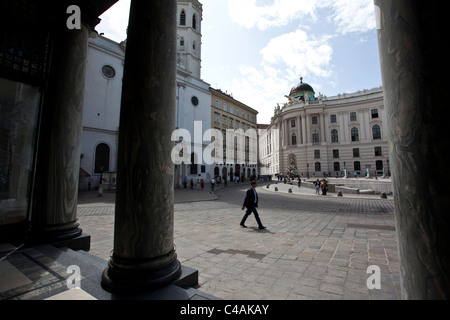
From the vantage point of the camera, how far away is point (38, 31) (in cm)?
470

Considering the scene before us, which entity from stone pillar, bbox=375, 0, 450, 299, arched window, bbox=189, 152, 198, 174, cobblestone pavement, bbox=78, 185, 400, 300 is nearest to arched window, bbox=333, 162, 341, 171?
arched window, bbox=189, 152, 198, 174

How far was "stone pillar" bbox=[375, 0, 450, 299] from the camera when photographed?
1131 mm

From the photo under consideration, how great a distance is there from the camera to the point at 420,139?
1.21 m

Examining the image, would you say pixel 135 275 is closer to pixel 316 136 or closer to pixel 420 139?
pixel 420 139

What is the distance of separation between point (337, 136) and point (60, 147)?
5217cm

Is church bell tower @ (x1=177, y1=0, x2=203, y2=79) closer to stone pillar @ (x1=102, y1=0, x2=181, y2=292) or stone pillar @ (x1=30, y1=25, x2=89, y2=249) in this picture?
stone pillar @ (x1=30, y1=25, x2=89, y2=249)

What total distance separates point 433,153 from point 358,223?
6.91 metres

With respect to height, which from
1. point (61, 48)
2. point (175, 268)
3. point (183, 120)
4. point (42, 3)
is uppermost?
point (183, 120)

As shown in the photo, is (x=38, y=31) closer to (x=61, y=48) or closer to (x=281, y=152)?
(x=61, y=48)

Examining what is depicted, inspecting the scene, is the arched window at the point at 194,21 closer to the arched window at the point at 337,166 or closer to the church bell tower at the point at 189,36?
the church bell tower at the point at 189,36

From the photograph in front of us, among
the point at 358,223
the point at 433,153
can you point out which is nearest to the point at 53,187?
the point at 433,153

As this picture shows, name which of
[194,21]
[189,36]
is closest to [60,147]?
[189,36]

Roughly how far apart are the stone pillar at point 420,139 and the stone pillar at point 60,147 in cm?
453

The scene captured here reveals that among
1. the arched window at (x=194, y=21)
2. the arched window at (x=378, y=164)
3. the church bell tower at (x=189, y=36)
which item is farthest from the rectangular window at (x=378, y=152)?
the arched window at (x=194, y=21)
